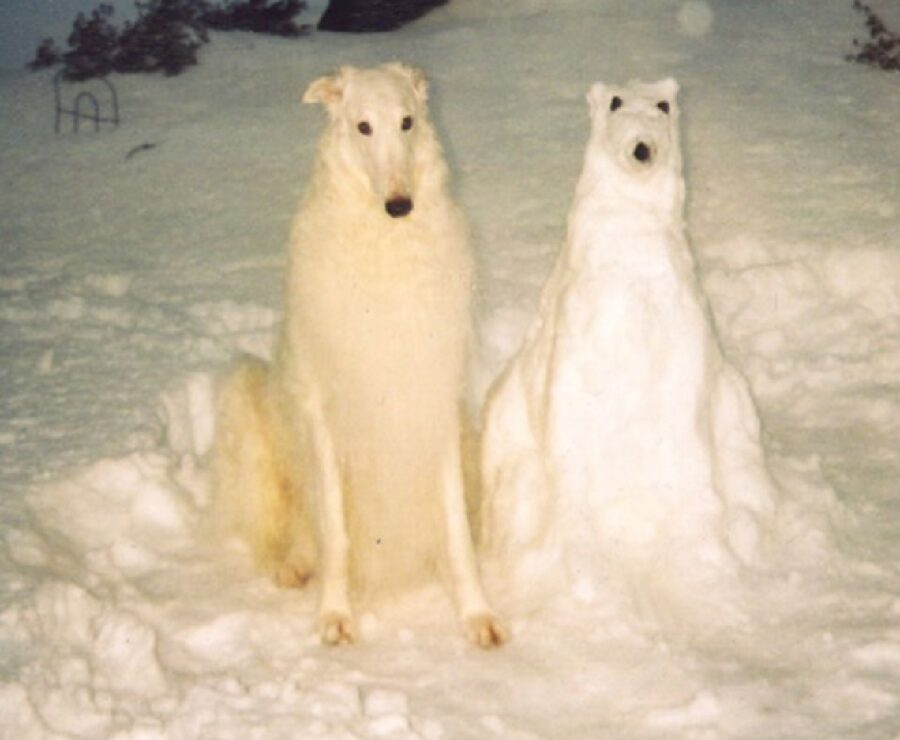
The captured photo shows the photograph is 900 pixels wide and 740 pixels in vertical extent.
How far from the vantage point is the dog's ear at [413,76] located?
379 cm

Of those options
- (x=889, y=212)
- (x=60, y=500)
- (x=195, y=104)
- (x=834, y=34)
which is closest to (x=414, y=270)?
(x=60, y=500)

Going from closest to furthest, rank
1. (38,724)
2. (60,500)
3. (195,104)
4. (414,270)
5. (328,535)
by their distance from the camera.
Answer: (38,724) < (414,270) < (328,535) < (60,500) < (195,104)

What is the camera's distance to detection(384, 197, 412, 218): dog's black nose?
11.5ft

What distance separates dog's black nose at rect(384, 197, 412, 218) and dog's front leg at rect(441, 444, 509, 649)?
1.00m

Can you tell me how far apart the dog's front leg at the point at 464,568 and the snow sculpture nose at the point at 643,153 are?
129 centimetres

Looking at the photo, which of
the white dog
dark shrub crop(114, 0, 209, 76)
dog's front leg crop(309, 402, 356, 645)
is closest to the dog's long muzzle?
the white dog

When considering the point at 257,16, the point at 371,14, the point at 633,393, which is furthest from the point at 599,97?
the point at 257,16

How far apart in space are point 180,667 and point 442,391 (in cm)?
135

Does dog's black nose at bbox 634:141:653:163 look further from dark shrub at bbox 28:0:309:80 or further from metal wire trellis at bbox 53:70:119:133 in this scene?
dark shrub at bbox 28:0:309:80

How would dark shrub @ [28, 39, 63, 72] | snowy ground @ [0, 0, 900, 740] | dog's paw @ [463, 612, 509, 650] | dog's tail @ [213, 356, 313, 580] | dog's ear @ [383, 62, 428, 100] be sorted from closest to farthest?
1. snowy ground @ [0, 0, 900, 740]
2. dog's paw @ [463, 612, 509, 650]
3. dog's ear @ [383, 62, 428, 100]
4. dog's tail @ [213, 356, 313, 580]
5. dark shrub @ [28, 39, 63, 72]

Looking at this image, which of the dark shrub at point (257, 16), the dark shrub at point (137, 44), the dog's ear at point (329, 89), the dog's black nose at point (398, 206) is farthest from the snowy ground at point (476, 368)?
the dog's ear at point (329, 89)

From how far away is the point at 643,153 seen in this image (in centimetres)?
382

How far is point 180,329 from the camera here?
5832 mm

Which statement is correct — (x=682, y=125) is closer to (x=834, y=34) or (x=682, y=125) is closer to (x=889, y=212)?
(x=889, y=212)
